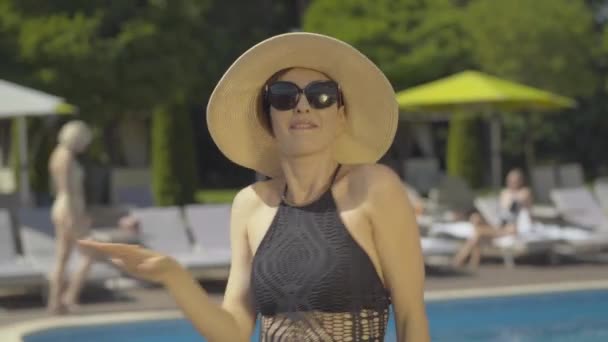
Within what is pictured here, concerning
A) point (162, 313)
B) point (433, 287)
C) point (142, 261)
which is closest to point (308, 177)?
point (142, 261)

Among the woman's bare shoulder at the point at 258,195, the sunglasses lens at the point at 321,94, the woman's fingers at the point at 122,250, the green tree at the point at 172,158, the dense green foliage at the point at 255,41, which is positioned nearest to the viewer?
the woman's fingers at the point at 122,250

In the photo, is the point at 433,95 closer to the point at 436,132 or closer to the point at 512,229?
the point at 512,229

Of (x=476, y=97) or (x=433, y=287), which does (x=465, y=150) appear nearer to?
(x=476, y=97)

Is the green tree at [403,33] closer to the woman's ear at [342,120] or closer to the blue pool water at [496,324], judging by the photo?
the blue pool water at [496,324]

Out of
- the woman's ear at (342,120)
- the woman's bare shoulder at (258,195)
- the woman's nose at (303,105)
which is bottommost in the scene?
the woman's bare shoulder at (258,195)

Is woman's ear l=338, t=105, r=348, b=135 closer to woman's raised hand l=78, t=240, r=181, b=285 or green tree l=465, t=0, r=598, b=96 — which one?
woman's raised hand l=78, t=240, r=181, b=285

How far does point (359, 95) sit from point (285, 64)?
0.20 meters

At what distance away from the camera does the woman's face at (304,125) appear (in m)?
2.48

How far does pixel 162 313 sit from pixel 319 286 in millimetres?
7257

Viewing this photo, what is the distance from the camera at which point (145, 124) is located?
32031mm

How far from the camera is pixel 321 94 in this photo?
249cm

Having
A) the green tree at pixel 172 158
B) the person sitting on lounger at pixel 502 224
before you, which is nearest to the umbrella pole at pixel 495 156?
the green tree at pixel 172 158

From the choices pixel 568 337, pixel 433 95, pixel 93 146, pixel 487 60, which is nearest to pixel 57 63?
pixel 433 95

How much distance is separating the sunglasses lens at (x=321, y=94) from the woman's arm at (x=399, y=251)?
214 millimetres
